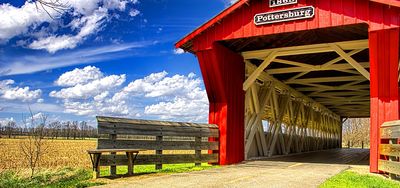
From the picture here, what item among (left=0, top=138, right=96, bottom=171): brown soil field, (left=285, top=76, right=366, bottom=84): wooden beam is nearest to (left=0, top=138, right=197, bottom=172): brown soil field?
(left=0, top=138, right=96, bottom=171): brown soil field

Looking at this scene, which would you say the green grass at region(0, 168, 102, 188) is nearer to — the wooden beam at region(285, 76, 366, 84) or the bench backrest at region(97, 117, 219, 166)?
the bench backrest at region(97, 117, 219, 166)

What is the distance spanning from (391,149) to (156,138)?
5.07m

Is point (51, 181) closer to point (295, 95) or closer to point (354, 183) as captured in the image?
point (354, 183)

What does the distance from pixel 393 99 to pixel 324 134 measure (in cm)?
2059

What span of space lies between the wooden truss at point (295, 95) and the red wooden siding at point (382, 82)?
45.1 inches

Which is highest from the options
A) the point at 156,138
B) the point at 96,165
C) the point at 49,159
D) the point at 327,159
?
the point at 156,138

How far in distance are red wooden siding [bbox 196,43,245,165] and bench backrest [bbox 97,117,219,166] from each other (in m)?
0.30

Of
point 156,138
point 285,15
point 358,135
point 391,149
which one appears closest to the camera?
point 391,149

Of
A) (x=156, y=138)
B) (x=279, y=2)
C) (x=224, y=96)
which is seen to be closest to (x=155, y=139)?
(x=156, y=138)

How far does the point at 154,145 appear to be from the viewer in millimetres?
8812

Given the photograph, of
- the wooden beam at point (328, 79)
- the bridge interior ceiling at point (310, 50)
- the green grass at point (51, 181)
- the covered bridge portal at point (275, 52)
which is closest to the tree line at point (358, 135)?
the wooden beam at point (328, 79)

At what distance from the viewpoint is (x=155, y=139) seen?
29.6ft

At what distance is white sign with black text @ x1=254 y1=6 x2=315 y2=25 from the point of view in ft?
32.4

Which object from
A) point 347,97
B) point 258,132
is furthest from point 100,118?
point 347,97
